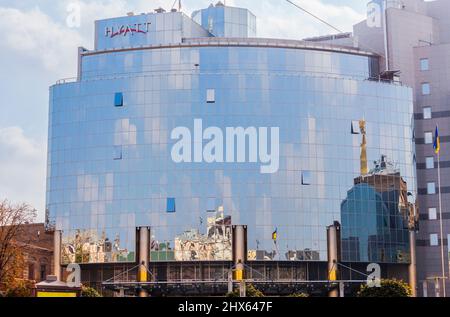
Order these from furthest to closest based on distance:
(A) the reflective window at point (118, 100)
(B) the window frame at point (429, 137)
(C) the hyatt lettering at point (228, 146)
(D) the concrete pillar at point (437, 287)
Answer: (B) the window frame at point (429, 137)
(A) the reflective window at point (118, 100)
(D) the concrete pillar at point (437, 287)
(C) the hyatt lettering at point (228, 146)

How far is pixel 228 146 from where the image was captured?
95.9 meters

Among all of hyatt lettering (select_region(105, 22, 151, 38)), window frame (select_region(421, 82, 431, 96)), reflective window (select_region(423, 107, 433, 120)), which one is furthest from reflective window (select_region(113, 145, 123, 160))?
window frame (select_region(421, 82, 431, 96))

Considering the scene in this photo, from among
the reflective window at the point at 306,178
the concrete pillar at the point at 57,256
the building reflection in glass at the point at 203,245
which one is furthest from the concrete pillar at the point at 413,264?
the concrete pillar at the point at 57,256

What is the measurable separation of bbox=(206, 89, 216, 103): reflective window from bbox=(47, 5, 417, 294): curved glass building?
17 cm

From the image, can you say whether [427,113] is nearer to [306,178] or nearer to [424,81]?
[424,81]

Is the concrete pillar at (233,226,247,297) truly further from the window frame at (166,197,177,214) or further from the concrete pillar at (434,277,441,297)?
the concrete pillar at (434,277,441,297)

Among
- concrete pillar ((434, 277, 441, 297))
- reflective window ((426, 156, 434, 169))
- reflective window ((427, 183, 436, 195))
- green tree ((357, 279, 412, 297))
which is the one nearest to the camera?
green tree ((357, 279, 412, 297))

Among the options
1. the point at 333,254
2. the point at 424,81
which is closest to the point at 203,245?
the point at 333,254

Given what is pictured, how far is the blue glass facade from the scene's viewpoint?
92500 millimetres

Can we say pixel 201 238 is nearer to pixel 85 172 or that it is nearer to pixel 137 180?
pixel 137 180

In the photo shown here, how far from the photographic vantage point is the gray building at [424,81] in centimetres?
10444

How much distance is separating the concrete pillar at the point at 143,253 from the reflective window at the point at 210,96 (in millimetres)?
18636

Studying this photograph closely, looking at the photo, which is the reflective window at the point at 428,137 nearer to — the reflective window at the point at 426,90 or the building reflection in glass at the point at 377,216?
the reflective window at the point at 426,90

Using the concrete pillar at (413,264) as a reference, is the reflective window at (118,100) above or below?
above
